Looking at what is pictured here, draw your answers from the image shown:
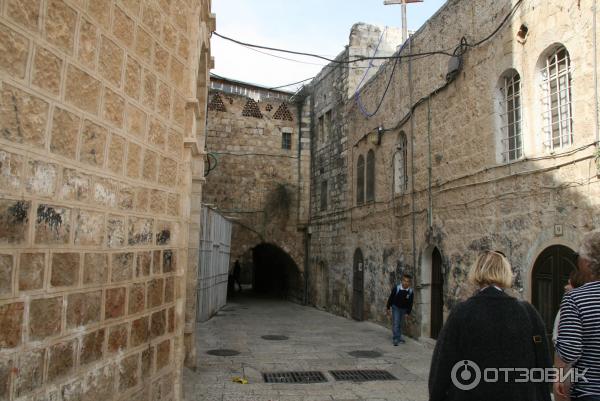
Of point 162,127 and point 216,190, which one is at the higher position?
point 216,190

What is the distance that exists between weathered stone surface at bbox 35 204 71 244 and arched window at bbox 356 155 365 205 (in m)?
11.3

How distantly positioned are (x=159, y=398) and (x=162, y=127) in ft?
6.81

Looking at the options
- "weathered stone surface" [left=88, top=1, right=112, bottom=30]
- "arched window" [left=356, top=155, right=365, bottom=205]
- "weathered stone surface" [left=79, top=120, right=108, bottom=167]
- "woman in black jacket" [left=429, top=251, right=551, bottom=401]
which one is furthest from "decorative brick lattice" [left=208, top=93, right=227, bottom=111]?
"woman in black jacket" [left=429, top=251, right=551, bottom=401]

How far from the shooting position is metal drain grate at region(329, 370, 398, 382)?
6488mm

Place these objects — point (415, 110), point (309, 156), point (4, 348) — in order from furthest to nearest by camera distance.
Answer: point (309, 156) → point (415, 110) → point (4, 348)

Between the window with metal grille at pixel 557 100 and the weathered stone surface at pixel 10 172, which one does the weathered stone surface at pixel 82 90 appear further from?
the window with metal grille at pixel 557 100

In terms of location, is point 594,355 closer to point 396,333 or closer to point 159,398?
point 159,398

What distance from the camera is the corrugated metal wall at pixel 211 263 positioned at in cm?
1086

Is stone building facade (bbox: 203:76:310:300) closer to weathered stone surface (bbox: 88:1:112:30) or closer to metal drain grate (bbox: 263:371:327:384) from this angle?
metal drain grate (bbox: 263:371:327:384)

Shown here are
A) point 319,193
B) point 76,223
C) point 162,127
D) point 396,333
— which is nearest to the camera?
point 76,223

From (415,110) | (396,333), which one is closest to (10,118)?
(396,333)

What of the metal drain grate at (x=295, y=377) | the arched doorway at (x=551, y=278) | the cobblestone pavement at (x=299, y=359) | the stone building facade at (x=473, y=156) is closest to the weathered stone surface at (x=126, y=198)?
the cobblestone pavement at (x=299, y=359)

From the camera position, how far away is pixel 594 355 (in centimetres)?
235
